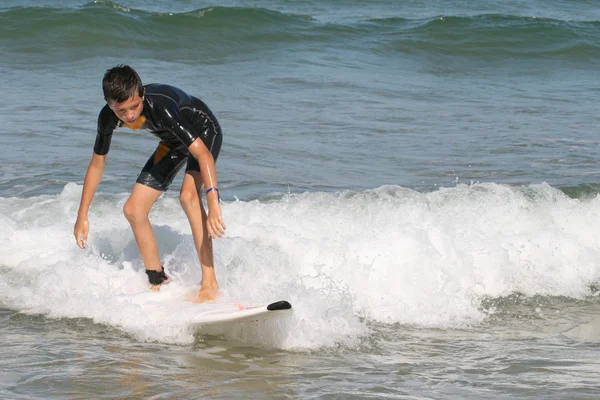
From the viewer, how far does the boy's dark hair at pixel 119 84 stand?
201 inches

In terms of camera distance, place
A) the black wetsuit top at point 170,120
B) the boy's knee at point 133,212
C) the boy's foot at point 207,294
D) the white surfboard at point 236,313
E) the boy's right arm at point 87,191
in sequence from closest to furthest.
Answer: the white surfboard at point 236,313 < the black wetsuit top at point 170,120 < the boy's right arm at point 87,191 < the boy's knee at point 133,212 < the boy's foot at point 207,294

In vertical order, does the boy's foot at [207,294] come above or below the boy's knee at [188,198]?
below

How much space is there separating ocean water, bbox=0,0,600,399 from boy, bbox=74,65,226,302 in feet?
1.24

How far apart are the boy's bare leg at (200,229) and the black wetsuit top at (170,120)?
0.27 meters

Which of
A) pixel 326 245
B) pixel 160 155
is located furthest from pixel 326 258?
pixel 160 155

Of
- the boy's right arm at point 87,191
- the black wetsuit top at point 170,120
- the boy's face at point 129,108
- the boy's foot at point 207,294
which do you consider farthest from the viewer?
the boy's foot at point 207,294

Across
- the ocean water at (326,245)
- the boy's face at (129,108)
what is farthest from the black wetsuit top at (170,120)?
the ocean water at (326,245)

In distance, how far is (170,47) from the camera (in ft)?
63.3

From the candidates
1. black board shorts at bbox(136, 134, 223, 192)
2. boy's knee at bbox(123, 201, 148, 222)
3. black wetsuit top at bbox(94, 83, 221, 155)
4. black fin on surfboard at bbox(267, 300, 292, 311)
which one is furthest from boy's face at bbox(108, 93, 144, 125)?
Result: black fin on surfboard at bbox(267, 300, 292, 311)

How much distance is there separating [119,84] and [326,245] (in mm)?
2591

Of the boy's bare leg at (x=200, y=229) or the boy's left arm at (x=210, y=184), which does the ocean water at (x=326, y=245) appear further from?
the boy's left arm at (x=210, y=184)

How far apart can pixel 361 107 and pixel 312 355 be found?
29.0ft

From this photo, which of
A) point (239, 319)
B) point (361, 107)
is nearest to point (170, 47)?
point (361, 107)

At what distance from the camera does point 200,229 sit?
5.92 meters
